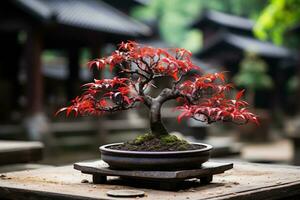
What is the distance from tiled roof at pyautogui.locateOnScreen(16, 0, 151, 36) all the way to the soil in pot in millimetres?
11725

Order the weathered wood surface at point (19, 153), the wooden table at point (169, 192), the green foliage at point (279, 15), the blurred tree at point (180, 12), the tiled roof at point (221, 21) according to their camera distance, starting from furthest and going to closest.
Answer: the blurred tree at point (180, 12) → the tiled roof at point (221, 21) → the green foliage at point (279, 15) → the weathered wood surface at point (19, 153) → the wooden table at point (169, 192)

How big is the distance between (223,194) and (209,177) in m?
0.50

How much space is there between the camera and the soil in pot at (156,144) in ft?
14.0

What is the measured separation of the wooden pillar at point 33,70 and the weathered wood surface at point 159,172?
41.3 ft

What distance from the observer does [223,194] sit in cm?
383

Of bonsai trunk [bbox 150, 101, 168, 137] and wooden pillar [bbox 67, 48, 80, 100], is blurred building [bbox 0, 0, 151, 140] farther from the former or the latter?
bonsai trunk [bbox 150, 101, 168, 137]

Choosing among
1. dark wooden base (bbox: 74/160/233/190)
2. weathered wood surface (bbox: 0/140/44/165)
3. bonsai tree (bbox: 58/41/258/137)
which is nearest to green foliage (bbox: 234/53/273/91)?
weathered wood surface (bbox: 0/140/44/165)

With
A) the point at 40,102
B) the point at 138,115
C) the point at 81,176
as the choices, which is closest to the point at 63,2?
the point at 40,102

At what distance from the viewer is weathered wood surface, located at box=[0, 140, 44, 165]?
7145 millimetres

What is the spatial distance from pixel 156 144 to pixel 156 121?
196 millimetres

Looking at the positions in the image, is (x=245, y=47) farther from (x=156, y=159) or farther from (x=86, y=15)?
(x=156, y=159)

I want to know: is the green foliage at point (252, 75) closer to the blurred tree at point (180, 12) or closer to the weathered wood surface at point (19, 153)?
the blurred tree at point (180, 12)

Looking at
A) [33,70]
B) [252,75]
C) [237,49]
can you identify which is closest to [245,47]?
[237,49]

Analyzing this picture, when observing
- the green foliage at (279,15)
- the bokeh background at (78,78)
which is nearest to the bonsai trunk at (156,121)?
the bokeh background at (78,78)
